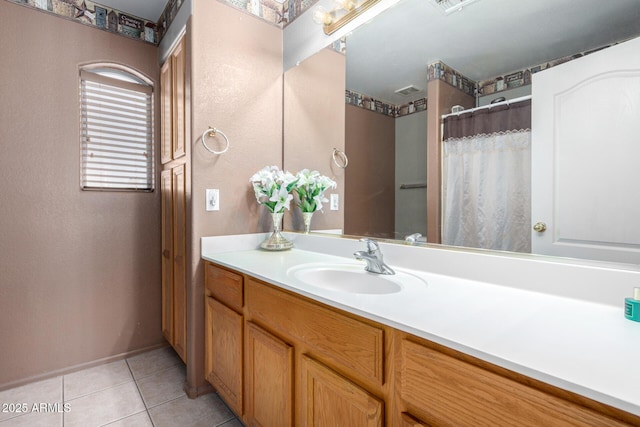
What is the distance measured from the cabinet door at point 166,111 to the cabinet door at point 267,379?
1.37 meters

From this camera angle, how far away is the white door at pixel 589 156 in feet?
2.66

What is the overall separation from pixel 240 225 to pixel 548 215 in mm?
1483

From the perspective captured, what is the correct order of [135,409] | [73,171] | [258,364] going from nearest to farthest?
1. [258,364]
2. [135,409]
3. [73,171]

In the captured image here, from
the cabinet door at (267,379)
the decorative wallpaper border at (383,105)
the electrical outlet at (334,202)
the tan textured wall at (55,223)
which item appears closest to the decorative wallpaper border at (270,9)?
the tan textured wall at (55,223)

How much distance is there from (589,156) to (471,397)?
72 centimetres

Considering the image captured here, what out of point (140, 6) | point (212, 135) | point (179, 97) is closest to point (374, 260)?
point (212, 135)

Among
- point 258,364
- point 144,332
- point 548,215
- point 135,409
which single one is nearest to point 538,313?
point 548,215

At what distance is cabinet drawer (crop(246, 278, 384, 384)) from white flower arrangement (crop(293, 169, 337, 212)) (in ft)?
2.42

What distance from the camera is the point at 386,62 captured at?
1552 mm

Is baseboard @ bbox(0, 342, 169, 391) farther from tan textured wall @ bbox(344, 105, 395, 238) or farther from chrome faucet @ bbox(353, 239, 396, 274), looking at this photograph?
chrome faucet @ bbox(353, 239, 396, 274)

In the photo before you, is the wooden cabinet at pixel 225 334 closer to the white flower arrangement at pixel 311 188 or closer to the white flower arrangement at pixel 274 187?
the white flower arrangement at pixel 274 187

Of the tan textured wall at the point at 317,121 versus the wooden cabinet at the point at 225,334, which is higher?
the tan textured wall at the point at 317,121

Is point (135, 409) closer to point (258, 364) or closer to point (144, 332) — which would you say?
point (144, 332)

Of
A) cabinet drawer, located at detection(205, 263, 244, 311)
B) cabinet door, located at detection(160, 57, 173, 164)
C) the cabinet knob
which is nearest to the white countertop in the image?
the cabinet knob
